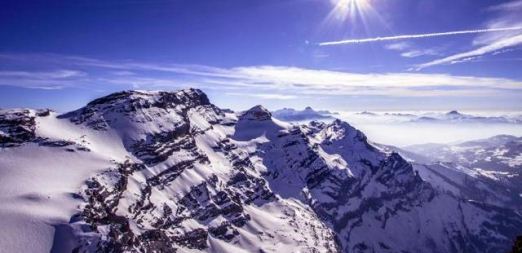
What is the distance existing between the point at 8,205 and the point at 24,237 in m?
23.4

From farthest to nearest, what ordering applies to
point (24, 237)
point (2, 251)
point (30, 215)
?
point (30, 215)
point (24, 237)
point (2, 251)

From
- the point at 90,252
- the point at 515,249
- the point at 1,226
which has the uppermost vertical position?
the point at 515,249

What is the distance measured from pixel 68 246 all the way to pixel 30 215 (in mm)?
21405

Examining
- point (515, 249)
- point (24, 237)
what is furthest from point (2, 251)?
point (515, 249)

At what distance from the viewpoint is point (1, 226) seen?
18562cm

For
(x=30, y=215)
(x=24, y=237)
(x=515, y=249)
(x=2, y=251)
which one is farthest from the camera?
(x=30, y=215)

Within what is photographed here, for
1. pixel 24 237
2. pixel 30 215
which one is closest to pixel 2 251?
pixel 24 237

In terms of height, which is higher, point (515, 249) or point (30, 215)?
point (515, 249)

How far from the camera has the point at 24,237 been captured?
18400 cm

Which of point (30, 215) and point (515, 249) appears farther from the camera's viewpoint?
point (30, 215)

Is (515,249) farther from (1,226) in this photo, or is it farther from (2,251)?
(1,226)

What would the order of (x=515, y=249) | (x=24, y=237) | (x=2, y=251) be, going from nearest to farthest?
(x=515, y=249), (x=2, y=251), (x=24, y=237)

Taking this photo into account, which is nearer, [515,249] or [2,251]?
[515,249]

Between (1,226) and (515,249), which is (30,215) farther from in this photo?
(515,249)
